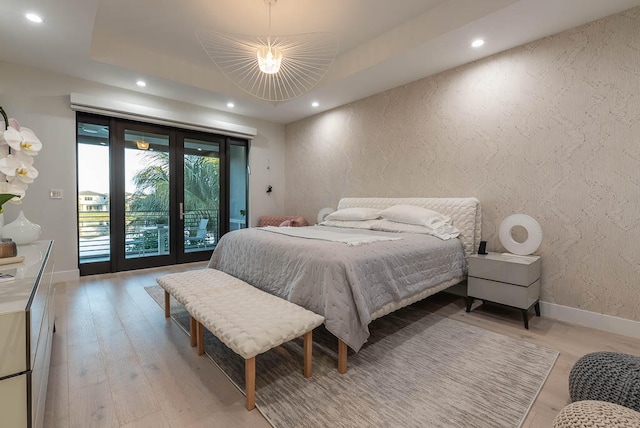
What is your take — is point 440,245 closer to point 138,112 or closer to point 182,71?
point 182,71

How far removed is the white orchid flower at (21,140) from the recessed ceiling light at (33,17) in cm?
198

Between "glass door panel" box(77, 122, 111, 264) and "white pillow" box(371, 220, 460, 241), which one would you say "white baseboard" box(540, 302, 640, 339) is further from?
"glass door panel" box(77, 122, 111, 264)

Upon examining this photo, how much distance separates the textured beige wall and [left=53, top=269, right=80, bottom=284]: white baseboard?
4451 millimetres

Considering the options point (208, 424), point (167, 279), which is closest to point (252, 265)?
point (167, 279)

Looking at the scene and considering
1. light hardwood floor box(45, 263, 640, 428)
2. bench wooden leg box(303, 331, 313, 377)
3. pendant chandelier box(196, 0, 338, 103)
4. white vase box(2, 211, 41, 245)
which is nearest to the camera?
light hardwood floor box(45, 263, 640, 428)

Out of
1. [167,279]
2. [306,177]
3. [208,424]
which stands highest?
[306,177]

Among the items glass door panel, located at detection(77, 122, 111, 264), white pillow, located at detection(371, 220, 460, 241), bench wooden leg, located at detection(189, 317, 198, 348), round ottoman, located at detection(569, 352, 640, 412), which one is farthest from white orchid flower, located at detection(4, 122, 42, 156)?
glass door panel, located at detection(77, 122, 111, 264)

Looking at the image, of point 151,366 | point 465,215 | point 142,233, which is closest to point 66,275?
point 142,233

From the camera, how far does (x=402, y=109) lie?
12.6 ft

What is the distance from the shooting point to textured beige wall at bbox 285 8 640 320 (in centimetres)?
233

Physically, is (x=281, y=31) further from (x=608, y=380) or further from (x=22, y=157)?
(x=608, y=380)

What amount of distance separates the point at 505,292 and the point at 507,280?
110mm

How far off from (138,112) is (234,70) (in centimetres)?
146

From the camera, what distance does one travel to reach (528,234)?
8.71 feet
